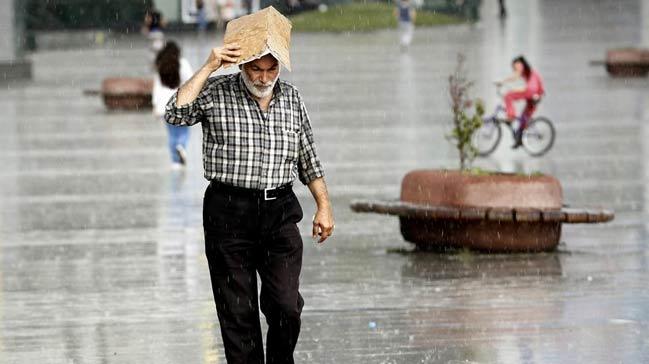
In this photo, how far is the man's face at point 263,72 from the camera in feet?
23.9

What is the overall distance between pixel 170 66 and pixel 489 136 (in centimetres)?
430

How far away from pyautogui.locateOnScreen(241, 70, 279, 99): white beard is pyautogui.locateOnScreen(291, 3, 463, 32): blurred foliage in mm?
49775

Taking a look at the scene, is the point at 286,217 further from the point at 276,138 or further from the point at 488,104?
the point at 488,104

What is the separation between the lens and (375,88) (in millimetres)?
31703

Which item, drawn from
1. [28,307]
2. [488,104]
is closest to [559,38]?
[488,104]

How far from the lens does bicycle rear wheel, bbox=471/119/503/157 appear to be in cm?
2093

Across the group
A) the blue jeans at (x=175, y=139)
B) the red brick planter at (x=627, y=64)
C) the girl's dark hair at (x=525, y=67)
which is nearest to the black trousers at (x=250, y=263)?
the blue jeans at (x=175, y=139)

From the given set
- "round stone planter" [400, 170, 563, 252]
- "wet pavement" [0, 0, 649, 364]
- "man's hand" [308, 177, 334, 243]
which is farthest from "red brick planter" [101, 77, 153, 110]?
"man's hand" [308, 177, 334, 243]

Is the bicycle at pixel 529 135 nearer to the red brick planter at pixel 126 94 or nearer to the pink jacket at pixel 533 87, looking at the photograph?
the pink jacket at pixel 533 87

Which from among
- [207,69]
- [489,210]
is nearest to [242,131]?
[207,69]

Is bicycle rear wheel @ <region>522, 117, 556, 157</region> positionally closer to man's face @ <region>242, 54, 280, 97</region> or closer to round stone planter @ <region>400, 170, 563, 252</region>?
round stone planter @ <region>400, 170, 563, 252</region>

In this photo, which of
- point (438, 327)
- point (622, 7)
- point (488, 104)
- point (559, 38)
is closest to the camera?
point (438, 327)

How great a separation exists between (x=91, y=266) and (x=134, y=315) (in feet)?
6.95

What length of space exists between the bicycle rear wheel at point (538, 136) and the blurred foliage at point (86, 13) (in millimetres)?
39086
